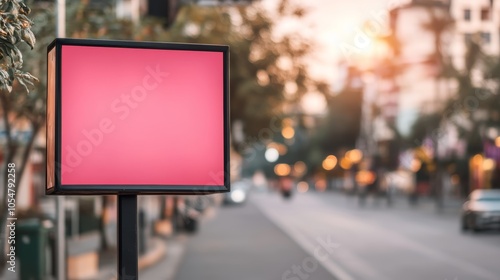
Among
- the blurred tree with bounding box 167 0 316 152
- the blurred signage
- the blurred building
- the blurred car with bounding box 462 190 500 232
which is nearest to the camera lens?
the blurred signage

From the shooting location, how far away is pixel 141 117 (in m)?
5.44

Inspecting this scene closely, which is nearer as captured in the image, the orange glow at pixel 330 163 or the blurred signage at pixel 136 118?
the blurred signage at pixel 136 118

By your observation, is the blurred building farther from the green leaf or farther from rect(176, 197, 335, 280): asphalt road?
the green leaf

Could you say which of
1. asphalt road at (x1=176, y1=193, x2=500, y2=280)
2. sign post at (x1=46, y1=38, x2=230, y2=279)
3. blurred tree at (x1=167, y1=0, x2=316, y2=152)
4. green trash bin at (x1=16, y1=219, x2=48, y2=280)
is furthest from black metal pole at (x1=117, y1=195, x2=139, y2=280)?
blurred tree at (x1=167, y1=0, x2=316, y2=152)

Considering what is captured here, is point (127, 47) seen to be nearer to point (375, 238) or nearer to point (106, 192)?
point (106, 192)

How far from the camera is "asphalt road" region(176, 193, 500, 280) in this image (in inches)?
851

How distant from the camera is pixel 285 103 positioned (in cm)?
3509

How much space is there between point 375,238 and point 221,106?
30.6 meters

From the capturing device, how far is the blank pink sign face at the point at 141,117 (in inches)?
210

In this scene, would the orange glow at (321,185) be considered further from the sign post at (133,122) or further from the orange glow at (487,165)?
the sign post at (133,122)

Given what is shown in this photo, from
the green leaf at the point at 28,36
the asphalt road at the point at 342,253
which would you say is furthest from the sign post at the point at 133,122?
the asphalt road at the point at 342,253

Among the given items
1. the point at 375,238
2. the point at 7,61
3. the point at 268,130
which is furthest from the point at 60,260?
the point at 268,130

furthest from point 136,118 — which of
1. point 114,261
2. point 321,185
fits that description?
point 321,185

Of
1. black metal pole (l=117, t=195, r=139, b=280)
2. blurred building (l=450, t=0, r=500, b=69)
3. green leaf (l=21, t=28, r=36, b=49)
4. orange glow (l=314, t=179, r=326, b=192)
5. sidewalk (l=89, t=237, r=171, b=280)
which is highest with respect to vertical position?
blurred building (l=450, t=0, r=500, b=69)
